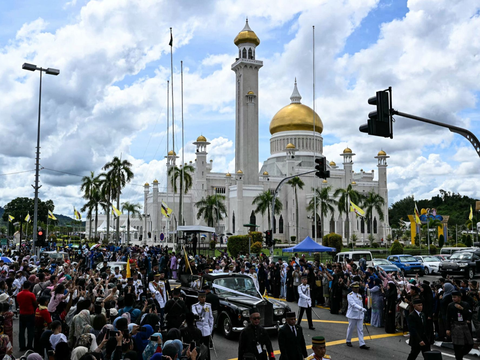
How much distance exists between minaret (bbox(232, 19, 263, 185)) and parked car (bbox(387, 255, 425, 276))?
4341 cm

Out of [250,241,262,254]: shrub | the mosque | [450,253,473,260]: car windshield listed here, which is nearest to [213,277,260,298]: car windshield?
[450,253,473,260]: car windshield

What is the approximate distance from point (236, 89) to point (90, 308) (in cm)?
6728

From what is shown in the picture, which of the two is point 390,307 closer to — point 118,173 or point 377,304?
point 377,304

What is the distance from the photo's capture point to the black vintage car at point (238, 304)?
11719 mm

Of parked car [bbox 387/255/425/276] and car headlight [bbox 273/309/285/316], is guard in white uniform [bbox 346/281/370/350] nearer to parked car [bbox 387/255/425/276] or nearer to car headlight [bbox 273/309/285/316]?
car headlight [bbox 273/309/285/316]

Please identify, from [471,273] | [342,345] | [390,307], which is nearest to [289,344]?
[342,345]

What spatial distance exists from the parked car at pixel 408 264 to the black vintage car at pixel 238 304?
1825cm

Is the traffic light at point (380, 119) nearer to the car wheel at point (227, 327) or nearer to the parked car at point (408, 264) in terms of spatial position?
the car wheel at point (227, 327)

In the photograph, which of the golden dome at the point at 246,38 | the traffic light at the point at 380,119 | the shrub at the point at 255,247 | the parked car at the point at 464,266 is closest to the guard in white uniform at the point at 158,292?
the traffic light at the point at 380,119

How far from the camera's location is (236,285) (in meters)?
12.9

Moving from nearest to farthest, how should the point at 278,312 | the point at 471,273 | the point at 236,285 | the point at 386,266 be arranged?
1. the point at 278,312
2. the point at 236,285
3. the point at 386,266
4. the point at 471,273

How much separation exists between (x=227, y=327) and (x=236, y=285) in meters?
1.19

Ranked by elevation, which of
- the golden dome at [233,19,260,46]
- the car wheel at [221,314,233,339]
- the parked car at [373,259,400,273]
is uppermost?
the golden dome at [233,19,260,46]

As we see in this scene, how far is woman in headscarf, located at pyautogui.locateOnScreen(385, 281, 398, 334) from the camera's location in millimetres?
13172
